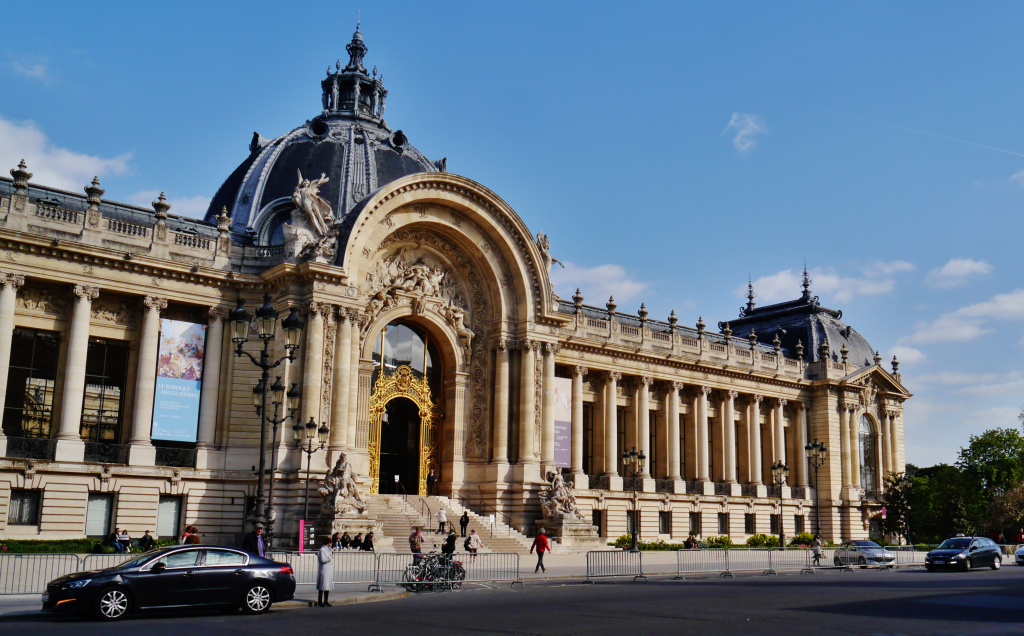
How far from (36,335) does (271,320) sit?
52.3ft

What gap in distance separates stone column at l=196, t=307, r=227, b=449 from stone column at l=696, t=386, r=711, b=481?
1094 inches

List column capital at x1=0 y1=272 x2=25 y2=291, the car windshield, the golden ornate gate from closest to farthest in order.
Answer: column capital at x1=0 y1=272 x2=25 y2=291, the car windshield, the golden ornate gate

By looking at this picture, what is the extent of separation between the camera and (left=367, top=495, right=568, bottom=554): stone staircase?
34625 mm

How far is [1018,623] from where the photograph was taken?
16.2 m

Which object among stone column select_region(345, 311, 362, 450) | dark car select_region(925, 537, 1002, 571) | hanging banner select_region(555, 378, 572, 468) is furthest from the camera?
hanging banner select_region(555, 378, 572, 468)

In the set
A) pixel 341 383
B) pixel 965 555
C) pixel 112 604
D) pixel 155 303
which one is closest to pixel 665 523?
pixel 965 555

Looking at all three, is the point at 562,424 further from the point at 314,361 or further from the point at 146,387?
the point at 146,387

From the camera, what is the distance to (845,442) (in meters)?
59.7

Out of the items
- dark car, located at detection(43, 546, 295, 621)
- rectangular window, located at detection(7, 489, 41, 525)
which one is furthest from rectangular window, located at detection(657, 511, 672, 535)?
dark car, located at detection(43, 546, 295, 621)

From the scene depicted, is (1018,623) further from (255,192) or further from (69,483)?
(255,192)

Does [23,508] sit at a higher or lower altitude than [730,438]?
lower

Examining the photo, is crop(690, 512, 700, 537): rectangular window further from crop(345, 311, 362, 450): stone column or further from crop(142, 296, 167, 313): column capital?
crop(142, 296, 167, 313): column capital

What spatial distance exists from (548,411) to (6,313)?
21.7m

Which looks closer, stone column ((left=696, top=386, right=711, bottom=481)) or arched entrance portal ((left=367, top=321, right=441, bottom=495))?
arched entrance portal ((left=367, top=321, right=441, bottom=495))
